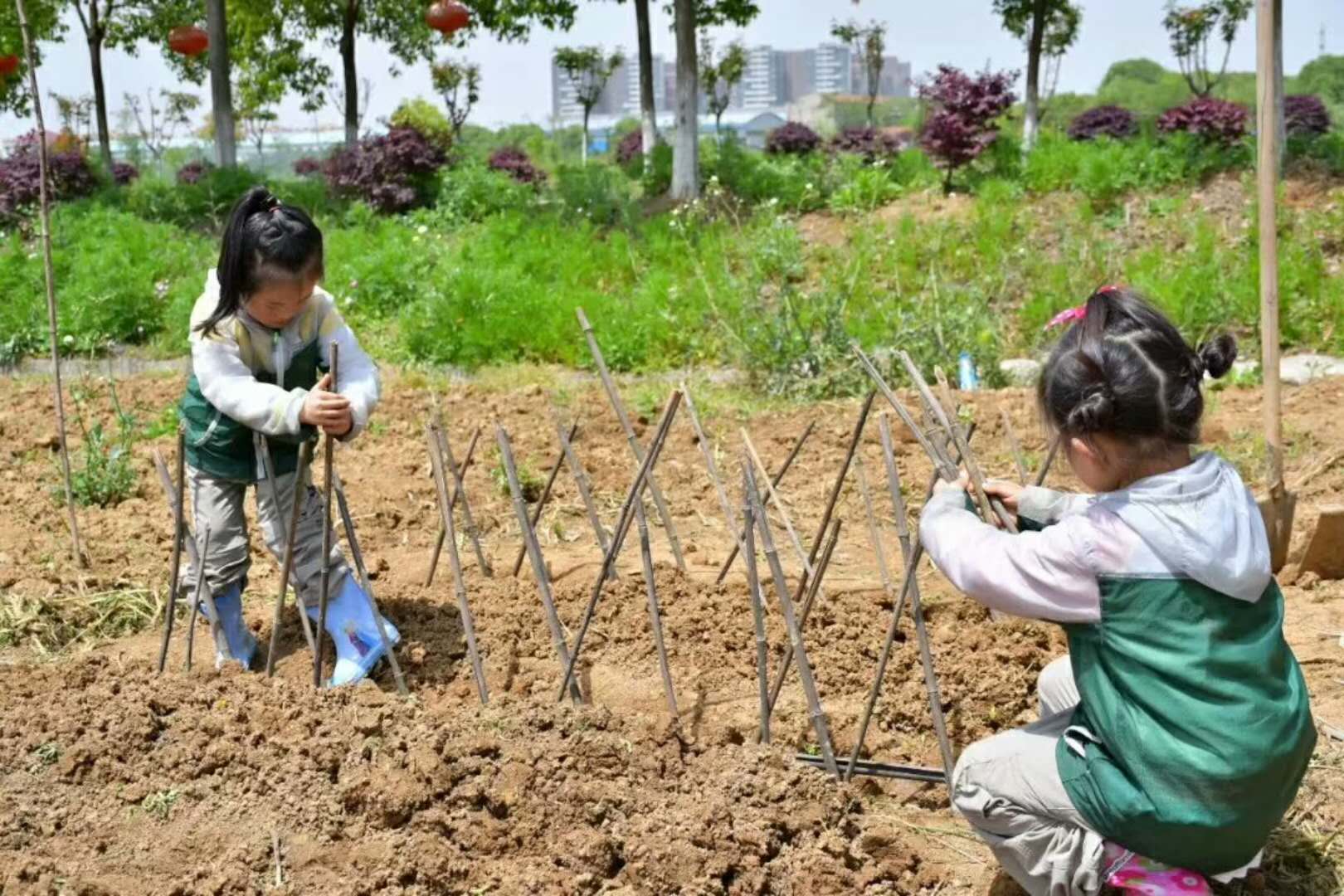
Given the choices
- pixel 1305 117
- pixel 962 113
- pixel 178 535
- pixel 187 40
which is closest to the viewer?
pixel 178 535

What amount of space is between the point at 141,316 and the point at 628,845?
7.48m

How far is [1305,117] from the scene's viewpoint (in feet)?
39.4

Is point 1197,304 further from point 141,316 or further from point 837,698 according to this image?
point 141,316

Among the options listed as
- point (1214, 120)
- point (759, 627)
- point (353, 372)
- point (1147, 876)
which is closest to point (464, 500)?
point (353, 372)

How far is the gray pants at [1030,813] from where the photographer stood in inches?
80.7

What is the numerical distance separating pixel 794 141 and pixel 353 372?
11.4 meters

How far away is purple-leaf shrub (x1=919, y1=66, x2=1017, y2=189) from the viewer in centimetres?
1099

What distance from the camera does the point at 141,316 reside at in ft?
28.7

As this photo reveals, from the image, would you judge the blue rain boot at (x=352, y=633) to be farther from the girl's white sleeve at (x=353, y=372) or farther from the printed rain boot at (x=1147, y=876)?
the printed rain boot at (x=1147, y=876)

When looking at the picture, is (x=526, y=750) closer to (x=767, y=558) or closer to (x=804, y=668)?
(x=804, y=668)

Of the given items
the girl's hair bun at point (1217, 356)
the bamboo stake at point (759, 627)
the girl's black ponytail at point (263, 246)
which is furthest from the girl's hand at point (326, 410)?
the girl's hair bun at point (1217, 356)

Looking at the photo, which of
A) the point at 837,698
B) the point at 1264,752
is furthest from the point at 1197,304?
the point at 1264,752

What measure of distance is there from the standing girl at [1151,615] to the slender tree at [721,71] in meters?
16.8

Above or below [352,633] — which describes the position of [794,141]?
above
